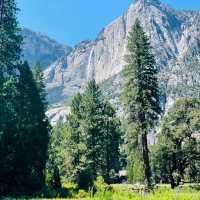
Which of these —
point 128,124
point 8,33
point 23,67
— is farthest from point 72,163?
point 8,33

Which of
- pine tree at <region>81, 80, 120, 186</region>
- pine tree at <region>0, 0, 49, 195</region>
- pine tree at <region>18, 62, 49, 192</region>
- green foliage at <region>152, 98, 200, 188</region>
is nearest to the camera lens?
pine tree at <region>0, 0, 49, 195</region>

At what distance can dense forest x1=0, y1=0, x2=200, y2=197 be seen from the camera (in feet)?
108

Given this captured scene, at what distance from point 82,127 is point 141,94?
15420 mm

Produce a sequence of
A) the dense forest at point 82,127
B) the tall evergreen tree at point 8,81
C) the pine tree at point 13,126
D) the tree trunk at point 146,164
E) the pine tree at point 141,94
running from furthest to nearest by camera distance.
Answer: the pine tree at point 141,94
the tree trunk at point 146,164
the dense forest at point 82,127
the pine tree at point 13,126
the tall evergreen tree at point 8,81

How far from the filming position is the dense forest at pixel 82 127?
32.8 meters

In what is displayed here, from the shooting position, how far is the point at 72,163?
5244 cm

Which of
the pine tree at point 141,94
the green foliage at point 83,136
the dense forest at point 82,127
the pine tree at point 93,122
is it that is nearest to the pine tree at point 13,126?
the dense forest at point 82,127

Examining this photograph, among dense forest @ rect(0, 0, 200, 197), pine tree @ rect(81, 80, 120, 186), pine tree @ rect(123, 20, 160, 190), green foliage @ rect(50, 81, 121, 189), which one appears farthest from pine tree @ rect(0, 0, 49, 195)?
pine tree @ rect(81, 80, 120, 186)

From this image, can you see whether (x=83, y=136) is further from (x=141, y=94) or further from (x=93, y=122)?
(x=141, y=94)

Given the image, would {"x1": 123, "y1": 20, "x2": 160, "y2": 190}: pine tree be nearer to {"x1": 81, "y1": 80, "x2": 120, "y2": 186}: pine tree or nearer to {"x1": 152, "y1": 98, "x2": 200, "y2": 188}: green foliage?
{"x1": 152, "y1": 98, "x2": 200, "y2": 188}: green foliage

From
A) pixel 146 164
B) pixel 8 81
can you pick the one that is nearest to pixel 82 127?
pixel 146 164

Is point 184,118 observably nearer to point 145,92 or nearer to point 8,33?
point 145,92

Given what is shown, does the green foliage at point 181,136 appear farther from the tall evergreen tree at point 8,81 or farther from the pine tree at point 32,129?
the tall evergreen tree at point 8,81

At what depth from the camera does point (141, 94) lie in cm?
4044
